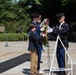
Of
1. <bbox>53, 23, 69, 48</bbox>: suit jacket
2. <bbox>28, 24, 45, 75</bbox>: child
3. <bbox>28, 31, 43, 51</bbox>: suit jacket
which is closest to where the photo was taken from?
<bbox>53, 23, 69, 48</bbox>: suit jacket

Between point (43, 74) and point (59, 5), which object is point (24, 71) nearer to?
point (43, 74)

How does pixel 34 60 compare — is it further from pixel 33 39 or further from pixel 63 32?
pixel 63 32

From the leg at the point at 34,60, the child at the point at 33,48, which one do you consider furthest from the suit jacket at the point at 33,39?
the leg at the point at 34,60

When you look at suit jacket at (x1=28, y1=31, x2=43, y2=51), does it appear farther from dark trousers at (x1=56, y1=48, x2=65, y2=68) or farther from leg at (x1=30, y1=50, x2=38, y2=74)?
dark trousers at (x1=56, y1=48, x2=65, y2=68)

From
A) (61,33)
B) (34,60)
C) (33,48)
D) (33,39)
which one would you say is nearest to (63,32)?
(61,33)

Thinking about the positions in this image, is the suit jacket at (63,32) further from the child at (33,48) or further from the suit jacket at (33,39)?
the child at (33,48)

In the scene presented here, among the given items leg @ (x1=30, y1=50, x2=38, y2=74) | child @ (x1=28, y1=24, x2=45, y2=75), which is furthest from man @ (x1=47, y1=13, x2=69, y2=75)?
leg @ (x1=30, y1=50, x2=38, y2=74)

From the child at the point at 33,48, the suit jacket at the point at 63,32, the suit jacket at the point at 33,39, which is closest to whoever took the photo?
the suit jacket at the point at 63,32

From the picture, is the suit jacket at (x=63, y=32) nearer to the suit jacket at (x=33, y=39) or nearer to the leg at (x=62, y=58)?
the leg at (x=62, y=58)

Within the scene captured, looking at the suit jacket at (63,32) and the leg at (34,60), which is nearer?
the suit jacket at (63,32)

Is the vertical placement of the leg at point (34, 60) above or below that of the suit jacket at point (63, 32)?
below

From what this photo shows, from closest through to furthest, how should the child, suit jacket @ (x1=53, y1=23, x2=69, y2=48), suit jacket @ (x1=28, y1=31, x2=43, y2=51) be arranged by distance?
suit jacket @ (x1=53, y1=23, x2=69, y2=48)
suit jacket @ (x1=28, y1=31, x2=43, y2=51)
the child

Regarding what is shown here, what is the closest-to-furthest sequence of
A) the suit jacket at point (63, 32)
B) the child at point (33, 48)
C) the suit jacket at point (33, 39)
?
the suit jacket at point (63, 32)
the suit jacket at point (33, 39)
the child at point (33, 48)

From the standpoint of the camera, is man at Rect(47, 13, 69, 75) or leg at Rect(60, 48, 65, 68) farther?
leg at Rect(60, 48, 65, 68)
